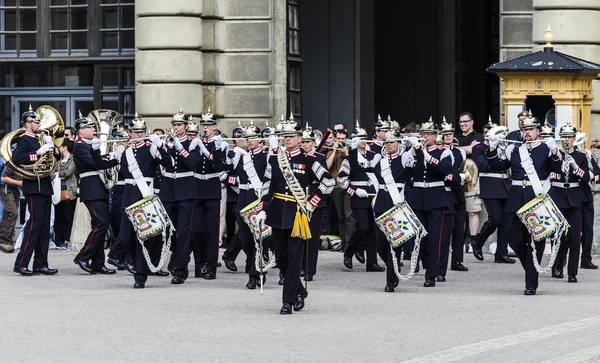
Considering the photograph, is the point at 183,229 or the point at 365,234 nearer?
the point at 183,229

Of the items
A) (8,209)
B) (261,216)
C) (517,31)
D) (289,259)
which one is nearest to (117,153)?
(261,216)

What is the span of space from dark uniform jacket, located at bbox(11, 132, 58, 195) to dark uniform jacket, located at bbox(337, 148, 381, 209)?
3.61m

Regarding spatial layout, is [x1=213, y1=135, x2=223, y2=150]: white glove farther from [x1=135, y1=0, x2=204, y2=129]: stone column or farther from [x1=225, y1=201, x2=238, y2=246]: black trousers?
[x1=135, y1=0, x2=204, y2=129]: stone column

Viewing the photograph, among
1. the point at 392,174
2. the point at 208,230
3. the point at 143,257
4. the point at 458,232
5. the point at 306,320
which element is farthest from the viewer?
the point at 458,232

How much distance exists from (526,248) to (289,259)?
2.90 metres

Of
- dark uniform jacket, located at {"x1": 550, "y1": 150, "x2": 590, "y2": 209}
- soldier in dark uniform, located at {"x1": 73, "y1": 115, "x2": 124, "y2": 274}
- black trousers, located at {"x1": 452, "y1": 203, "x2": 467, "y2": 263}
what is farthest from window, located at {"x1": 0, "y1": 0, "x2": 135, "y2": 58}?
dark uniform jacket, located at {"x1": 550, "y1": 150, "x2": 590, "y2": 209}

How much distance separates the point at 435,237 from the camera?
17.0 metres

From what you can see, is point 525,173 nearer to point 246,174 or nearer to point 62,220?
point 246,174

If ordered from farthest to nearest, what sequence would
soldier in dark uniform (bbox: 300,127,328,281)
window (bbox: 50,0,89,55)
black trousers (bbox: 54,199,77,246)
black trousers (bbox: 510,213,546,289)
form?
window (bbox: 50,0,89,55) → black trousers (bbox: 54,199,77,246) → black trousers (bbox: 510,213,546,289) → soldier in dark uniform (bbox: 300,127,328,281)

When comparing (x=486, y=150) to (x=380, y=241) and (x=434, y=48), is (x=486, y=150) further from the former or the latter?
(x=434, y=48)

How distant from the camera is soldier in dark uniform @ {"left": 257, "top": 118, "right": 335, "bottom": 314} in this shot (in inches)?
570

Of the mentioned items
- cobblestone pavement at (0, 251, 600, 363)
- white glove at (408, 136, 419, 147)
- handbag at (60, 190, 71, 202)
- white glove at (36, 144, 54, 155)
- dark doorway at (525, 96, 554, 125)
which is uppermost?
dark doorway at (525, 96, 554, 125)

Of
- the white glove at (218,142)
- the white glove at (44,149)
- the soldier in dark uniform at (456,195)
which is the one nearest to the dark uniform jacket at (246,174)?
the white glove at (218,142)

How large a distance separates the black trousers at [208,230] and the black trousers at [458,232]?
296cm
